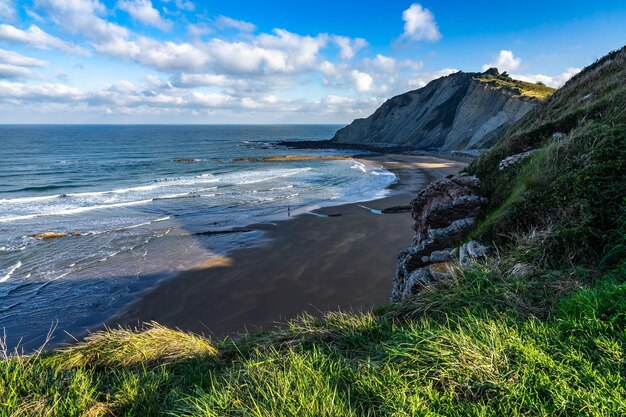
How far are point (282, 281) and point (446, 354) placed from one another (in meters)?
11.4

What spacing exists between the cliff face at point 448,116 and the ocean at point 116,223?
27052 mm

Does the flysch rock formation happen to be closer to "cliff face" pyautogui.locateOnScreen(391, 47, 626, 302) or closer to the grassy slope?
"cliff face" pyautogui.locateOnScreen(391, 47, 626, 302)

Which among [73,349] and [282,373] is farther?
[73,349]

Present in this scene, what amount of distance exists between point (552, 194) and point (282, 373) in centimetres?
509

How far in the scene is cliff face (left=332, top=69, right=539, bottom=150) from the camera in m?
58.8

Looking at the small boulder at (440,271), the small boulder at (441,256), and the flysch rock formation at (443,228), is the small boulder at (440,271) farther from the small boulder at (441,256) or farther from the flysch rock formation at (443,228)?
the small boulder at (441,256)

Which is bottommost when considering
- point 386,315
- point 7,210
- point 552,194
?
point 7,210

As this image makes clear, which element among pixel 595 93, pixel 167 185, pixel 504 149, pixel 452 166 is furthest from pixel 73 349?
pixel 452 166

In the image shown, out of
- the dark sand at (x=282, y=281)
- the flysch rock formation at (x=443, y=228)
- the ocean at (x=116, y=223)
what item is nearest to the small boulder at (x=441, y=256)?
the flysch rock formation at (x=443, y=228)

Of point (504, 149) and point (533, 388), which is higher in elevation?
point (504, 149)

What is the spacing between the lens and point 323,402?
103 inches

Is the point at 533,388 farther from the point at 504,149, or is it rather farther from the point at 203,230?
the point at 203,230

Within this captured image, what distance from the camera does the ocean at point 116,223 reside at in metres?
12.9

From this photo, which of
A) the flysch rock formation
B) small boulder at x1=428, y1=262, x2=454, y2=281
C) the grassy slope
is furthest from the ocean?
small boulder at x1=428, y1=262, x2=454, y2=281
